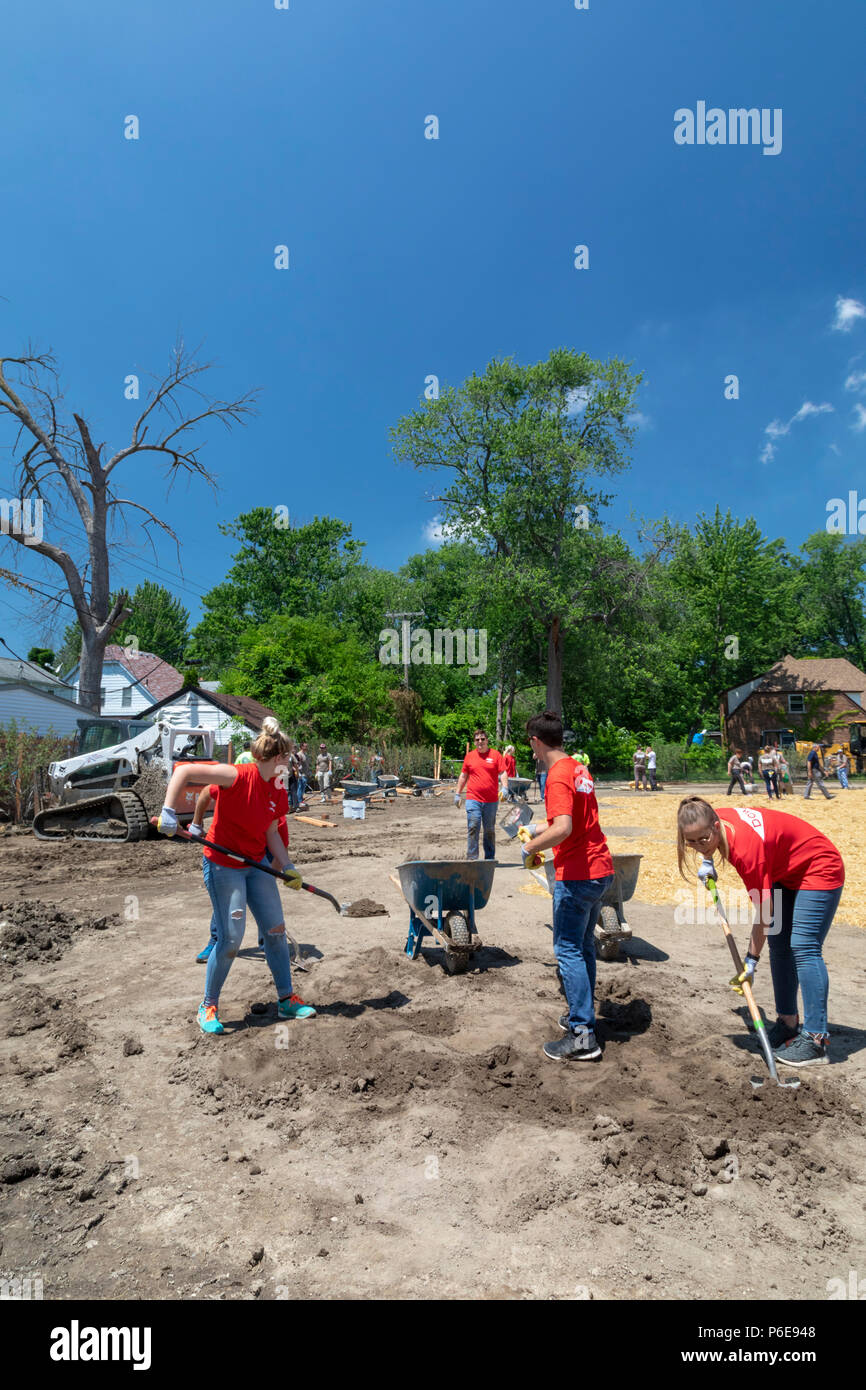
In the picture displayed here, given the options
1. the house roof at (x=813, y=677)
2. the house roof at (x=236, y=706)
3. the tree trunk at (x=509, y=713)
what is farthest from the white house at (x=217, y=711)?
the house roof at (x=813, y=677)

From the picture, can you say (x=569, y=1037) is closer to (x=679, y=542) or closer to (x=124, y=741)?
(x=124, y=741)

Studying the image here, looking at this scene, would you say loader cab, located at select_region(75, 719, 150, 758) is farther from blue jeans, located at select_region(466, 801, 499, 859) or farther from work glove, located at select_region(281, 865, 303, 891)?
work glove, located at select_region(281, 865, 303, 891)

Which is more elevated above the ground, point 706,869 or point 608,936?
point 706,869

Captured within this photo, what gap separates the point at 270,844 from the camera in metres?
4.65

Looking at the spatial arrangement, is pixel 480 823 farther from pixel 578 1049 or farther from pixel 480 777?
pixel 578 1049

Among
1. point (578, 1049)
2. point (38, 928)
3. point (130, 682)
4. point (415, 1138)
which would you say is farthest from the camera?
point (130, 682)

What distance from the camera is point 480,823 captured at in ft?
29.7

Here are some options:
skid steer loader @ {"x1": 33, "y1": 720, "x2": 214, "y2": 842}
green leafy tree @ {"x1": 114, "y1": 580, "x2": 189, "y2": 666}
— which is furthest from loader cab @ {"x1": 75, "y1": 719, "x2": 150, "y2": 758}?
green leafy tree @ {"x1": 114, "y1": 580, "x2": 189, "y2": 666}

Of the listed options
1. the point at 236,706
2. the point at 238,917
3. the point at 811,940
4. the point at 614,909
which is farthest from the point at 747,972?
the point at 236,706

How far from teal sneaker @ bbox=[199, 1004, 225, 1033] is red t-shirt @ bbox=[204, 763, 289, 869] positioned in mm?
910

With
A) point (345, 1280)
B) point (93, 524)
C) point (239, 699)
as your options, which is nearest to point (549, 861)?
point (345, 1280)

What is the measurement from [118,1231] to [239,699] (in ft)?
101

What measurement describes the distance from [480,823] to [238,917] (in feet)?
16.2

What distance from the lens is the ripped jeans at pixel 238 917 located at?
4422 mm
